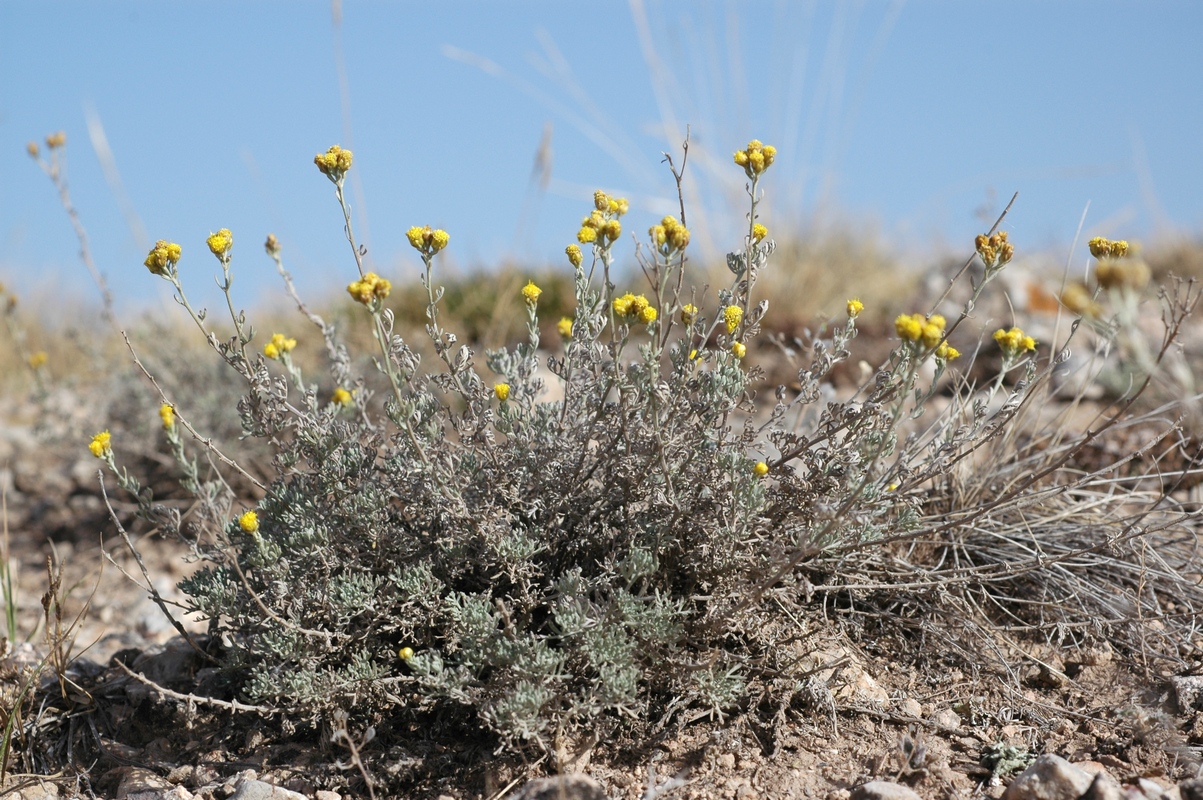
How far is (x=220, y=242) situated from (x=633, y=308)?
3.48 ft

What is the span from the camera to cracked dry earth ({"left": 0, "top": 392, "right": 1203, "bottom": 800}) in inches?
90.1

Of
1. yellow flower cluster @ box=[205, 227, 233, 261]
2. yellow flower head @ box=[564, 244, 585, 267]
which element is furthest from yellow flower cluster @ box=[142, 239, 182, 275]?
yellow flower head @ box=[564, 244, 585, 267]

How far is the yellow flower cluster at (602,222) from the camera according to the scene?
7.06 feet

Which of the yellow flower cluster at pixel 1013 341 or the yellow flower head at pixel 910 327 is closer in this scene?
the yellow flower head at pixel 910 327

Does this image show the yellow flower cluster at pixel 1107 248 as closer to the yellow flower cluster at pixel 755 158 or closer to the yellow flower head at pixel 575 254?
the yellow flower cluster at pixel 755 158

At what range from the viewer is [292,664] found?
2412 mm

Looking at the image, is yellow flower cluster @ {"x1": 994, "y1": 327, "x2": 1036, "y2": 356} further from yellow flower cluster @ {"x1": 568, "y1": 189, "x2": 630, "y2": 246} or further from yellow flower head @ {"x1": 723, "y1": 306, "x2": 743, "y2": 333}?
yellow flower cluster @ {"x1": 568, "y1": 189, "x2": 630, "y2": 246}

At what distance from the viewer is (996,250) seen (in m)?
2.33

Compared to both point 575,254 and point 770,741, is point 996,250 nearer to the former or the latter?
point 575,254

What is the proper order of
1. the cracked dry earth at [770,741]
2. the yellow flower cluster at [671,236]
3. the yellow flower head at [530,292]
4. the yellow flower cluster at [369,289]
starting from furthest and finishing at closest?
the yellow flower head at [530,292] < the cracked dry earth at [770,741] < the yellow flower cluster at [671,236] < the yellow flower cluster at [369,289]

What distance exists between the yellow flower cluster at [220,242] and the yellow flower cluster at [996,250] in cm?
185

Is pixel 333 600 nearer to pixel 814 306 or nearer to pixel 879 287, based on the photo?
pixel 814 306

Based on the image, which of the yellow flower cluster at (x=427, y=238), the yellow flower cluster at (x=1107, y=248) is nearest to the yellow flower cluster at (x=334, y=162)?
the yellow flower cluster at (x=427, y=238)

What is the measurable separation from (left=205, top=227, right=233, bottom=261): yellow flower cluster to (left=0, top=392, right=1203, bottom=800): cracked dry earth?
2.62ft
